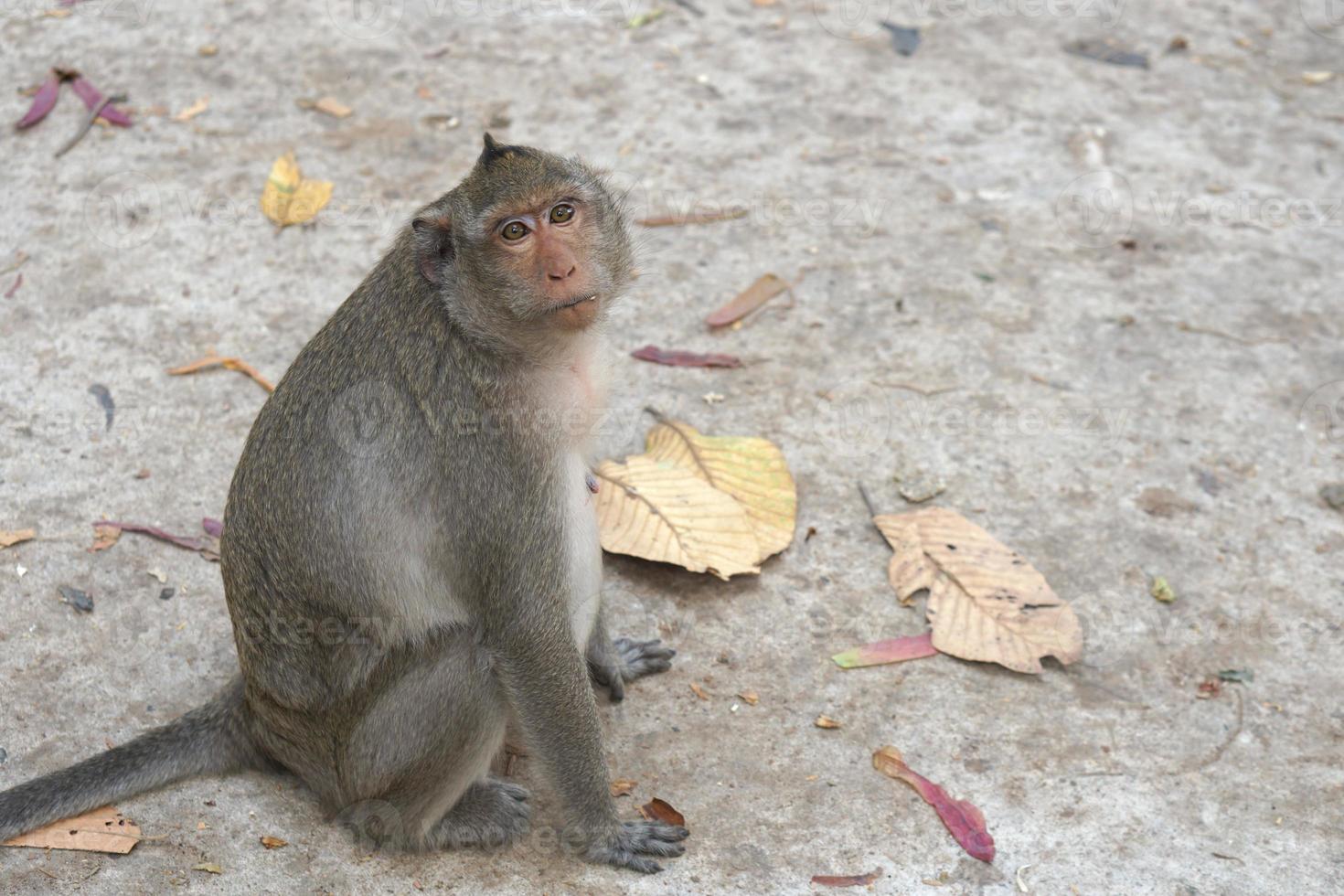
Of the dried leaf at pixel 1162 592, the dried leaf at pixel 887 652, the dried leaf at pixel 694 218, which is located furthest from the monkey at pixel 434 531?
the dried leaf at pixel 694 218

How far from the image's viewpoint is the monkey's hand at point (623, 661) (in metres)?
3.96

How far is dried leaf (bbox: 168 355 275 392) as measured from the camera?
16.5 ft

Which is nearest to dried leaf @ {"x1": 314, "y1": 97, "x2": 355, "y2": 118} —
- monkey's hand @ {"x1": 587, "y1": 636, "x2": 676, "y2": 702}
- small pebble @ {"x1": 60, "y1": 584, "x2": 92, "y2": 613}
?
small pebble @ {"x1": 60, "y1": 584, "x2": 92, "y2": 613}

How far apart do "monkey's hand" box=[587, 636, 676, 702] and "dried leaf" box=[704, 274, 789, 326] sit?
174 cm

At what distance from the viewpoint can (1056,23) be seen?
304 inches

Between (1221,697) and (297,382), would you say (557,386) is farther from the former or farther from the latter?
(1221,697)

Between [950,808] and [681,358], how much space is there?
2.21 metres

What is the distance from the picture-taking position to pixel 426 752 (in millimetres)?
3393

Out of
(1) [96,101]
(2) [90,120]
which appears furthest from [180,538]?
(1) [96,101]

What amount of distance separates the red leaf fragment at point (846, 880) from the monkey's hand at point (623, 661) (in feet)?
2.79

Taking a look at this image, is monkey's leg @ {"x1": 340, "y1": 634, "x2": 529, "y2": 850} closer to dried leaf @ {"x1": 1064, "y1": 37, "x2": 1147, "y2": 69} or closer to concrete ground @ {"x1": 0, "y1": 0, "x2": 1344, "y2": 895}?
concrete ground @ {"x1": 0, "y1": 0, "x2": 1344, "y2": 895}

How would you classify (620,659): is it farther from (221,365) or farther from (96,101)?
(96,101)

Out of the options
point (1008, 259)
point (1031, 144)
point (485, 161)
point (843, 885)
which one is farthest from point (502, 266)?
point (1031, 144)

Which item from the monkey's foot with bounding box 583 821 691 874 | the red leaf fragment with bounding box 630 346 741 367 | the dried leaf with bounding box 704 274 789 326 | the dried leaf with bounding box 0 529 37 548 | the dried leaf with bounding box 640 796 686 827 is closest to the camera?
the monkey's foot with bounding box 583 821 691 874
